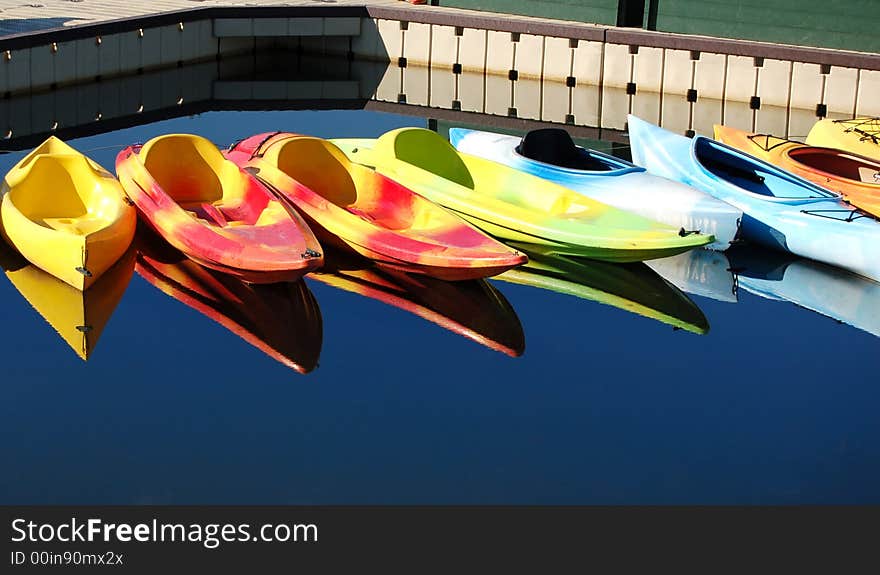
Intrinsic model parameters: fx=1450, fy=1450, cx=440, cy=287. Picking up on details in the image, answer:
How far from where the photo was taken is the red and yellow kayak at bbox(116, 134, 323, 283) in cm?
948

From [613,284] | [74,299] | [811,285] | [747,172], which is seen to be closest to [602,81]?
[747,172]

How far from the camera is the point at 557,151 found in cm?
1196

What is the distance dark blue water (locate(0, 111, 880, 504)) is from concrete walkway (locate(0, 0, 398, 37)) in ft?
25.0

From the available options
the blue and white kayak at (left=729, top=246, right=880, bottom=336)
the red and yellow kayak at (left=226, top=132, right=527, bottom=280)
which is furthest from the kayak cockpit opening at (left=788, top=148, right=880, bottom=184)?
the red and yellow kayak at (left=226, top=132, right=527, bottom=280)

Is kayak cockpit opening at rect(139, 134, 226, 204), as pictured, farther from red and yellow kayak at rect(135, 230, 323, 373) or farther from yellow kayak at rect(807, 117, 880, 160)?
yellow kayak at rect(807, 117, 880, 160)

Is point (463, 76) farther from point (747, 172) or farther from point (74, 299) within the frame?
point (74, 299)

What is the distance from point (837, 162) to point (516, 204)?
10.4 ft

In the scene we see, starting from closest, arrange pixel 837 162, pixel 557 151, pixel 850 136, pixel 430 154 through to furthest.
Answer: pixel 430 154
pixel 557 151
pixel 837 162
pixel 850 136

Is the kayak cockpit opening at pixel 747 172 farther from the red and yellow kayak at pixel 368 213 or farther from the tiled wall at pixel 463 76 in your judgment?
the tiled wall at pixel 463 76

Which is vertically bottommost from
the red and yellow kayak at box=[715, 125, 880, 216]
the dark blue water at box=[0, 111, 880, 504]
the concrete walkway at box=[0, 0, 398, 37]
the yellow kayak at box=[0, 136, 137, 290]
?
the dark blue water at box=[0, 111, 880, 504]

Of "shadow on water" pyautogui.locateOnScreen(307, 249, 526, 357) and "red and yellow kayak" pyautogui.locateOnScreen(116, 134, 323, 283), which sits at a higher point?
"red and yellow kayak" pyautogui.locateOnScreen(116, 134, 323, 283)

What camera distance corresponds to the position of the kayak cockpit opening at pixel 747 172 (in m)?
11.6

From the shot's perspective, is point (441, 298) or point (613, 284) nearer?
point (441, 298)

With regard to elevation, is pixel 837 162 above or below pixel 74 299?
above
